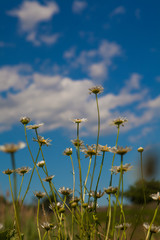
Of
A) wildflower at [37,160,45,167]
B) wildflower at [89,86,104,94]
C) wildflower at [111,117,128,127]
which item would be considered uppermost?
wildflower at [89,86,104,94]

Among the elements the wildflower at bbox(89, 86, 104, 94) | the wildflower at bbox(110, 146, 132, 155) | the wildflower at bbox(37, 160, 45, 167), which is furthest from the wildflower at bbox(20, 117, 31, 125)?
the wildflower at bbox(110, 146, 132, 155)

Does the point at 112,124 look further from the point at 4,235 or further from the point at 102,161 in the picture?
the point at 4,235

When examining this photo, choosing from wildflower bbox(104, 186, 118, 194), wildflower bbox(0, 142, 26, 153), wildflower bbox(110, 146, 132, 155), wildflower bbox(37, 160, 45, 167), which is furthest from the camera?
wildflower bbox(37, 160, 45, 167)

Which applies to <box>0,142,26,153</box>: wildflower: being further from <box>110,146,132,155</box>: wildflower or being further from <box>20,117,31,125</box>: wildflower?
<box>20,117,31,125</box>: wildflower

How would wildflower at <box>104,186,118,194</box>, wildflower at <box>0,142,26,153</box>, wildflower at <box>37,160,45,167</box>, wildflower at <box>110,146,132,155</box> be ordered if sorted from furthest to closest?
1. wildflower at <box>37,160,45,167</box>
2. wildflower at <box>104,186,118,194</box>
3. wildflower at <box>110,146,132,155</box>
4. wildflower at <box>0,142,26,153</box>

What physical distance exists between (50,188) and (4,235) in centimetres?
96

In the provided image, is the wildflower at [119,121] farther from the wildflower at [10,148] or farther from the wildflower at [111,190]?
the wildflower at [10,148]

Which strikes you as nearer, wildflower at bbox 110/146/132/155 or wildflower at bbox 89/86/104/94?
wildflower at bbox 110/146/132/155

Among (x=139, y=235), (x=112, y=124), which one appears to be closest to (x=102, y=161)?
(x=112, y=124)

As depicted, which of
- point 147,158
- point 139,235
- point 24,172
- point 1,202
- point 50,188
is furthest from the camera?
point 1,202

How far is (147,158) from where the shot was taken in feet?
9.25

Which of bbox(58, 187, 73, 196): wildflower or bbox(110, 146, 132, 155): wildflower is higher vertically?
bbox(110, 146, 132, 155): wildflower

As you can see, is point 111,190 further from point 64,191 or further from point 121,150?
point 64,191

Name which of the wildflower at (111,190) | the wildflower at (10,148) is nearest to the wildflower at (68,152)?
the wildflower at (111,190)
